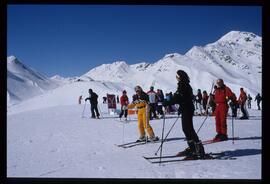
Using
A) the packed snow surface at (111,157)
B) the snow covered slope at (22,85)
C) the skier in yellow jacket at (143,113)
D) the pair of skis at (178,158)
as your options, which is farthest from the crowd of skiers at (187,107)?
the snow covered slope at (22,85)

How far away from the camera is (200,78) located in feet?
348

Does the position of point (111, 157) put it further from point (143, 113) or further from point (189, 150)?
point (143, 113)

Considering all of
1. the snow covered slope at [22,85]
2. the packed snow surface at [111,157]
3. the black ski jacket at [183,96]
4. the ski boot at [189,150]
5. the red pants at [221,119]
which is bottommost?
the packed snow surface at [111,157]

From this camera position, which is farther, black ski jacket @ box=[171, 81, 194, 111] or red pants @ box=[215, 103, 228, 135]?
red pants @ box=[215, 103, 228, 135]

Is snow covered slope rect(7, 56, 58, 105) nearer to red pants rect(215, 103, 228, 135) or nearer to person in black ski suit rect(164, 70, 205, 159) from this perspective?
red pants rect(215, 103, 228, 135)

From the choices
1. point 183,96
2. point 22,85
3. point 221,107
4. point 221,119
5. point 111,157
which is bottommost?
point 111,157

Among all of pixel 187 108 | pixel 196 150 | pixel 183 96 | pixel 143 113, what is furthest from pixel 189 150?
pixel 143 113

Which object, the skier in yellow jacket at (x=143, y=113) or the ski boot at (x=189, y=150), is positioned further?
the skier in yellow jacket at (x=143, y=113)

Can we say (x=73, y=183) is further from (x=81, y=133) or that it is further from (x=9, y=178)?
(x=81, y=133)

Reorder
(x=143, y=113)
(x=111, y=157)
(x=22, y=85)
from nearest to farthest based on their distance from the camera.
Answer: (x=111, y=157) → (x=143, y=113) → (x=22, y=85)

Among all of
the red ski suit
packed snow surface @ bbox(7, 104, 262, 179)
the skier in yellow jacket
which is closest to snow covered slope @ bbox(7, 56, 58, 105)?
packed snow surface @ bbox(7, 104, 262, 179)

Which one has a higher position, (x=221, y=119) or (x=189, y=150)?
(x=221, y=119)

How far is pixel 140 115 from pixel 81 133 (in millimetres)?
2724

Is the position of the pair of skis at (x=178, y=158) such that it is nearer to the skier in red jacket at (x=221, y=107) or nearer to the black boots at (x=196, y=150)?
the black boots at (x=196, y=150)
